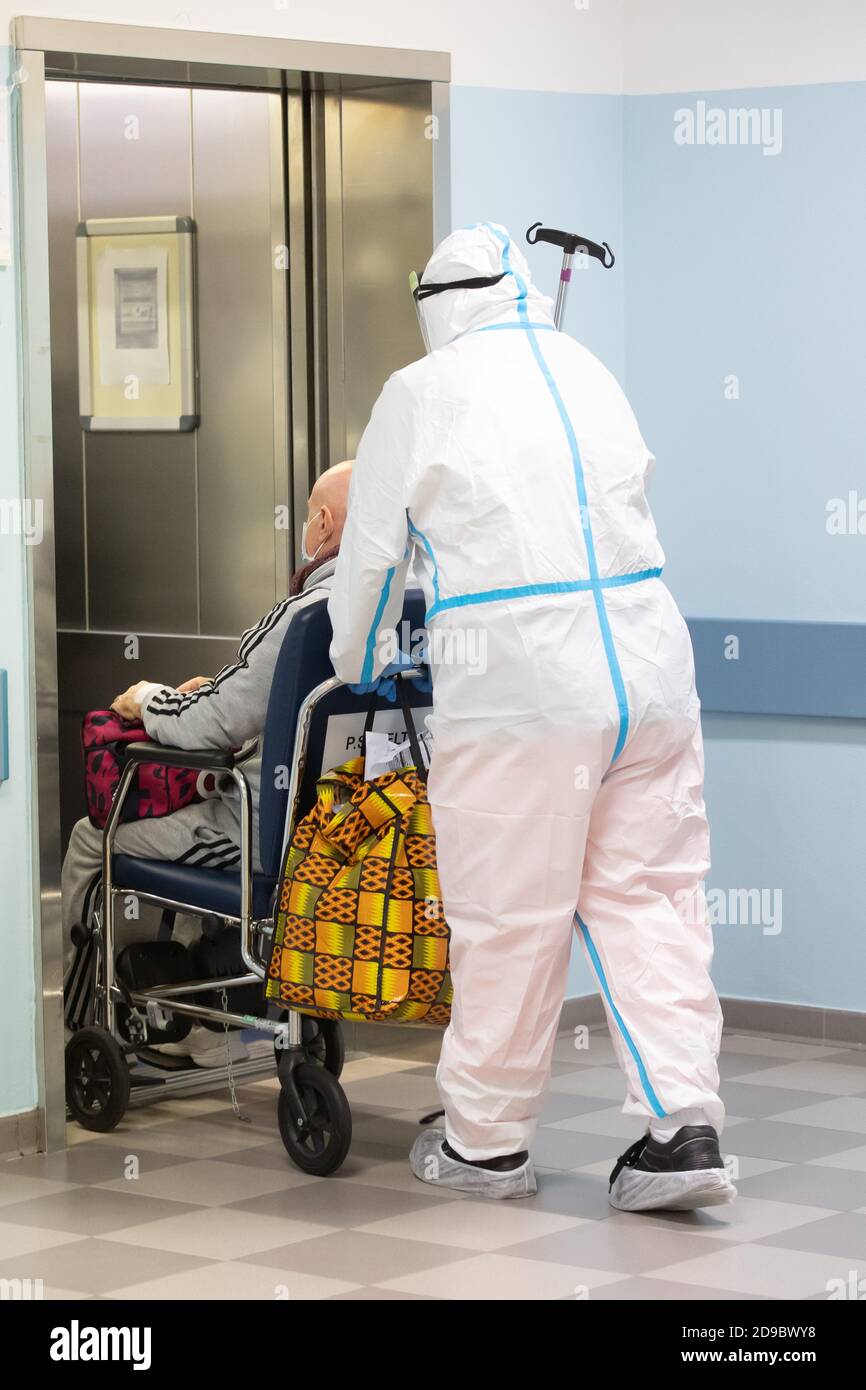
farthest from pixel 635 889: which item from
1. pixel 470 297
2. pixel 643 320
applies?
pixel 643 320

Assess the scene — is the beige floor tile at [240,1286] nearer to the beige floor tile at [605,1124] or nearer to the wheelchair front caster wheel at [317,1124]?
the wheelchair front caster wheel at [317,1124]

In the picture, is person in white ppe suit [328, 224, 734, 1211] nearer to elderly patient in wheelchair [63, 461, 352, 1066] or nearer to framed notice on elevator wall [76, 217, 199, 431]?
elderly patient in wheelchair [63, 461, 352, 1066]

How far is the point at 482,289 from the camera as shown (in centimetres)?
369

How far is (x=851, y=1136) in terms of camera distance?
13.4ft

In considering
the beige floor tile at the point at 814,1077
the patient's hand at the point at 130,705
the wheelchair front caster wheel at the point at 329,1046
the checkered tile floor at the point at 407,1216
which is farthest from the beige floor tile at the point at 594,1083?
the patient's hand at the point at 130,705

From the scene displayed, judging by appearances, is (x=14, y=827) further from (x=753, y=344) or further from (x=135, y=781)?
(x=753, y=344)

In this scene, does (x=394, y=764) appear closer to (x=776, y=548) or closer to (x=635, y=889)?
(x=635, y=889)

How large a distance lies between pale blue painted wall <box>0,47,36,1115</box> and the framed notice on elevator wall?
1.06 metres

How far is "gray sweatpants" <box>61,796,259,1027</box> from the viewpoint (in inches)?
164

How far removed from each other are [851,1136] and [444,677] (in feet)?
4.41

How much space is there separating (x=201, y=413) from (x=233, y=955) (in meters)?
1.42

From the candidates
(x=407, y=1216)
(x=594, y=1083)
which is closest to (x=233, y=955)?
(x=594, y=1083)

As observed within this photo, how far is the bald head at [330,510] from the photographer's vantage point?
13.7 feet

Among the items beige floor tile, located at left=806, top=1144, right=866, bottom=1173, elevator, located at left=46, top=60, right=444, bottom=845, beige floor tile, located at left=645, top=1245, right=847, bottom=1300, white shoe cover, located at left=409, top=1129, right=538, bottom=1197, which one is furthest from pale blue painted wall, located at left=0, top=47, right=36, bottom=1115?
beige floor tile, located at left=806, top=1144, right=866, bottom=1173
